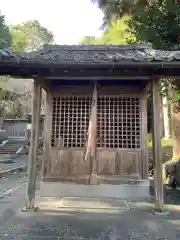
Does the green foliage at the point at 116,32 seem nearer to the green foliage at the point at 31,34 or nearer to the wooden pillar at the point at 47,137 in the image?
the wooden pillar at the point at 47,137

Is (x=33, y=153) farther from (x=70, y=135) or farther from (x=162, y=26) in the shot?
(x=162, y=26)

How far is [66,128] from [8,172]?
8.76 metres

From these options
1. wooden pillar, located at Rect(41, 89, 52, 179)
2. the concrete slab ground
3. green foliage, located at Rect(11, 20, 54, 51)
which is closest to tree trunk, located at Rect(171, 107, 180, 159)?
the concrete slab ground

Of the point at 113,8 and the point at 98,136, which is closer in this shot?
the point at 98,136

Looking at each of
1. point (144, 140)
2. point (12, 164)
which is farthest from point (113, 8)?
point (12, 164)

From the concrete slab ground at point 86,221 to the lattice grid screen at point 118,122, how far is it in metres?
1.78

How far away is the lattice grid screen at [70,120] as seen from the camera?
8.05 meters

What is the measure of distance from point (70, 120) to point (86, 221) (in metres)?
3.42

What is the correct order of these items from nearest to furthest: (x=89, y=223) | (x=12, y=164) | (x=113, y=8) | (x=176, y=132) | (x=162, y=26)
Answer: (x=89, y=223) < (x=162, y=26) < (x=176, y=132) < (x=113, y=8) < (x=12, y=164)

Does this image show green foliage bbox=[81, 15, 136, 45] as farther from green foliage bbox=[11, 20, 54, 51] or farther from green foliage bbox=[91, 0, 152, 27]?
green foliage bbox=[11, 20, 54, 51]

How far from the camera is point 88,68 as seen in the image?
18.8 feet

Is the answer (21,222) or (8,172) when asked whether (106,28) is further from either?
(21,222)

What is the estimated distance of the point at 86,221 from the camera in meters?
5.46

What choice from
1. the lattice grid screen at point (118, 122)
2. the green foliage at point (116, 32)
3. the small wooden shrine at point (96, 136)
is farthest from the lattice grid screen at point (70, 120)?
the green foliage at point (116, 32)
